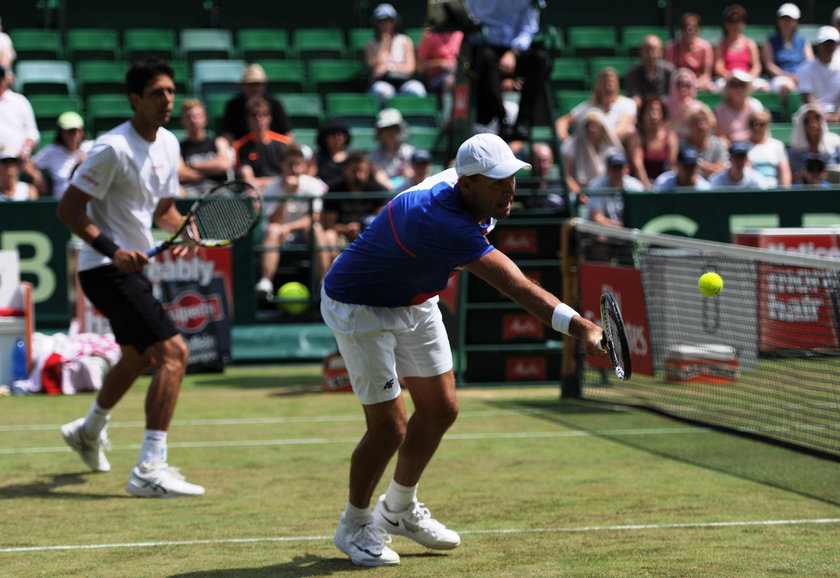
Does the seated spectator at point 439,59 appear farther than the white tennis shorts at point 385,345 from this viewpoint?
Yes

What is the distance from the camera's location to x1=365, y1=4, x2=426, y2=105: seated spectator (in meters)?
17.0

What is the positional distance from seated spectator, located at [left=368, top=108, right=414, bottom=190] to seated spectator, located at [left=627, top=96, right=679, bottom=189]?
2.64 m

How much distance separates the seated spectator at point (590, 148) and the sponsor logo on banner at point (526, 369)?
361cm

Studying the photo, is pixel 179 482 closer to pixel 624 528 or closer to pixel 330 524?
pixel 330 524

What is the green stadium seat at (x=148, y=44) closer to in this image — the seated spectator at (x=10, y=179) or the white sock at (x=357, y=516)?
the seated spectator at (x=10, y=179)

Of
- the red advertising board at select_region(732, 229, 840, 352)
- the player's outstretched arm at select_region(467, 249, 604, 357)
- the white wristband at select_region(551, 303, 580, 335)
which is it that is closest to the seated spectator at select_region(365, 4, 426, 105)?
the red advertising board at select_region(732, 229, 840, 352)

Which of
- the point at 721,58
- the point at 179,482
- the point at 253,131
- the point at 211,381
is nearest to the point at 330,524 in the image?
the point at 179,482

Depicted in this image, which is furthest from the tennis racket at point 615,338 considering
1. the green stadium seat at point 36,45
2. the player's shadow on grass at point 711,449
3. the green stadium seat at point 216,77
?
the green stadium seat at point 36,45

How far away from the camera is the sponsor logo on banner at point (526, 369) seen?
37.8 feet

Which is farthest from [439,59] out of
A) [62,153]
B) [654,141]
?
[62,153]

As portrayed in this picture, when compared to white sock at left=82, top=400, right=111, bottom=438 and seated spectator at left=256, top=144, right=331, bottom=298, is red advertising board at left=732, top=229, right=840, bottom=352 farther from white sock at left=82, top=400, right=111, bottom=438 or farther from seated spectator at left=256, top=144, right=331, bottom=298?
white sock at left=82, top=400, right=111, bottom=438

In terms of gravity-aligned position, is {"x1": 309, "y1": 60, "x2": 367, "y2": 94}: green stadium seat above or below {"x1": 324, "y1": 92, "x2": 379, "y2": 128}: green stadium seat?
above

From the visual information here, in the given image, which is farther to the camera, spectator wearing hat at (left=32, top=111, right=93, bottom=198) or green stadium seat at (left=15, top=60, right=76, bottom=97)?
green stadium seat at (left=15, top=60, right=76, bottom=97)

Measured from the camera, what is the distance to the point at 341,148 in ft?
48.1
